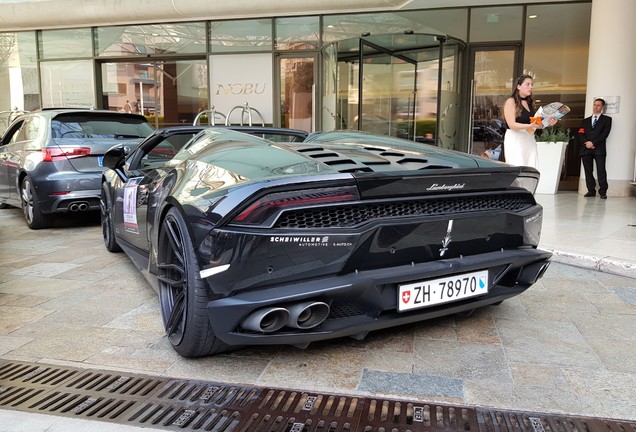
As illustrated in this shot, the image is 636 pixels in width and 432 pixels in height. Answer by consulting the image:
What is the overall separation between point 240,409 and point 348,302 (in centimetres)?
→ 69

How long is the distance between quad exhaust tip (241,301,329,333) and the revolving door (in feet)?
30.1

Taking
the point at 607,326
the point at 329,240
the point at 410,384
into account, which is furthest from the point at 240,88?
the point at 410,384

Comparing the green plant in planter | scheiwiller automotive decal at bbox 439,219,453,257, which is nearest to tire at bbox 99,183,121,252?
scheiwiller automotive decal at bbox 439,219,453,257

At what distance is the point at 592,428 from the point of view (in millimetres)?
2264

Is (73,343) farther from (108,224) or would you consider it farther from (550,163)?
(550,163)

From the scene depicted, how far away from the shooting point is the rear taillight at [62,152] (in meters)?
6.67

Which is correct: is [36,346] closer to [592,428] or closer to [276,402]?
[276,402]

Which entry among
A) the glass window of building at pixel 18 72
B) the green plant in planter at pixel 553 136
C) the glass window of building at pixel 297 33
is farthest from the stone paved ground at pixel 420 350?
the glass window of building at pixel 18 72

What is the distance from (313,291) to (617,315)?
8.02ft

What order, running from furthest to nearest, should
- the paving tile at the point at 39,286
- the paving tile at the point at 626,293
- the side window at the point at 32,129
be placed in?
the side window at the point at 32,129 < the paving tile at the point at 39,286 < the paving tile at the point at 626,293

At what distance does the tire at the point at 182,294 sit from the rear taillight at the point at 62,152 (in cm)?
420

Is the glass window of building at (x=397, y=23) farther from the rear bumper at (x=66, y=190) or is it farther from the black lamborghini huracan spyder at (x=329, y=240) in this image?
the black lamborghini huracan spyder at (x=329, y=240)

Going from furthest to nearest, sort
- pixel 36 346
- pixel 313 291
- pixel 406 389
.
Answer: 1. pixel 36 346
2. pixel 406 389
3. pixel 313 291

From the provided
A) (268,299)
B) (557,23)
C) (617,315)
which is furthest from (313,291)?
(557,23)
